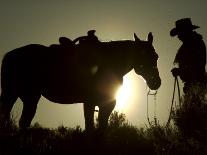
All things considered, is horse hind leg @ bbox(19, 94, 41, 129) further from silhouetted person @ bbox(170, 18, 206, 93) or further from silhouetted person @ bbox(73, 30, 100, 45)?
silhouetted person @ bbox(170, 18, 206, 93)

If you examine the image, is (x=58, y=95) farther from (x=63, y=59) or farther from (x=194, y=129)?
(x=194, y=129)

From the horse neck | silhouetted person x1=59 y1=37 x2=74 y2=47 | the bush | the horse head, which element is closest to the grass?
the bush

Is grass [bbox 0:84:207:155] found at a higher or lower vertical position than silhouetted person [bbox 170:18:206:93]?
lower

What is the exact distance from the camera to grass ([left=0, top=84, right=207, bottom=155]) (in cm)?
858

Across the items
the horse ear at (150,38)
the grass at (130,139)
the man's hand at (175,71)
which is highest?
the horse ear at (150,38)

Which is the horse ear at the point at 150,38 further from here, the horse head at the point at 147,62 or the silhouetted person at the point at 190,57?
the silhouetted person at the point at 190,57

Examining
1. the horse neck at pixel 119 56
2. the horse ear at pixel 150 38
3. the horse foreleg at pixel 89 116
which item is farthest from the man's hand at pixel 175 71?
the horse foreleg at pixel 89 116

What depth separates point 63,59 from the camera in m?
11.5

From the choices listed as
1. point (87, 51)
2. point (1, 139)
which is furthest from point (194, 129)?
point (1, 139)

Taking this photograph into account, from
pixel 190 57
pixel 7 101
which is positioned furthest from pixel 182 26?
pixel 7 101

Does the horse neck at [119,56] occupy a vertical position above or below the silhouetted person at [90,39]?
below

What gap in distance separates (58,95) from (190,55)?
3670 mm

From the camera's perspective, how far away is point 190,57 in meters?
11.4

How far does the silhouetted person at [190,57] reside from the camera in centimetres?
1139
